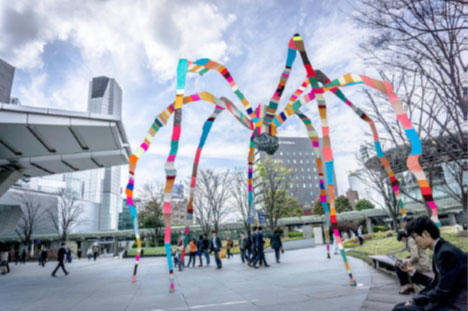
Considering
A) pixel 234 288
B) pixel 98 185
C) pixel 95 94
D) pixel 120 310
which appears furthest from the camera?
pixel 95 94

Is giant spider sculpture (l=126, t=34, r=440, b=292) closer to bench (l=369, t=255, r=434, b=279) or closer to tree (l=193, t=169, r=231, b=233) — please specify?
bench (l=369, t=255, r=434, b=279)

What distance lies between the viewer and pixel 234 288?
716 centimetres

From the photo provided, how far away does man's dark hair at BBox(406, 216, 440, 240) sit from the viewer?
2.69 metres

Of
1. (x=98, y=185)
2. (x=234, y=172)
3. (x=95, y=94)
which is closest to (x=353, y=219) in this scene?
(x=234, y=172)

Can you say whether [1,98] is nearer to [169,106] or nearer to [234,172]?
[169,106]

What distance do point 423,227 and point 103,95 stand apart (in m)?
186

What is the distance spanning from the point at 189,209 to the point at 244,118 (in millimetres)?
3318

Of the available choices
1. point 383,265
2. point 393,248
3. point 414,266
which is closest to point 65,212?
point 393,248

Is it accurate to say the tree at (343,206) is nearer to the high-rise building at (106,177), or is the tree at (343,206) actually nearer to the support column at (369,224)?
the support column at (369,224)

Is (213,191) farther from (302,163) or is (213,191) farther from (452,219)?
(302,163)

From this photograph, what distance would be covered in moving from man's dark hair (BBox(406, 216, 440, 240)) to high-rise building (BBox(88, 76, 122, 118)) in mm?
177945

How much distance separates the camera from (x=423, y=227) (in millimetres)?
2760

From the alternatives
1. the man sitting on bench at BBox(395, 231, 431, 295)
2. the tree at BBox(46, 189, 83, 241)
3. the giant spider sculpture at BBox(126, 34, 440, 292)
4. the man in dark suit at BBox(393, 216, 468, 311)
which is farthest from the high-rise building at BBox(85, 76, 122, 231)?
the man in dark suit at BBox(393, 216, 468, 311)

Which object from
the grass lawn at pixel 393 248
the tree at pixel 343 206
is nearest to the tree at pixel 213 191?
the grass lawn at pixel 393 248
